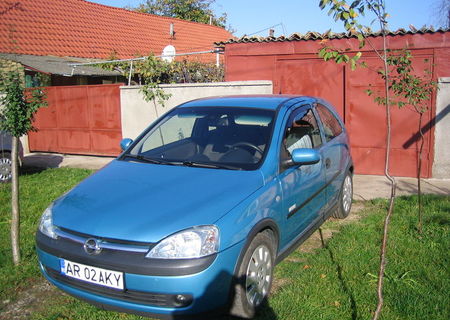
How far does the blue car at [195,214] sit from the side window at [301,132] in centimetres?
1

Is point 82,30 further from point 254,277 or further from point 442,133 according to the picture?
point 254,277

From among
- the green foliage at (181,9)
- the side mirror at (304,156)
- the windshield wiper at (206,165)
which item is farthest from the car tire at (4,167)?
the green foliage at (181,9)

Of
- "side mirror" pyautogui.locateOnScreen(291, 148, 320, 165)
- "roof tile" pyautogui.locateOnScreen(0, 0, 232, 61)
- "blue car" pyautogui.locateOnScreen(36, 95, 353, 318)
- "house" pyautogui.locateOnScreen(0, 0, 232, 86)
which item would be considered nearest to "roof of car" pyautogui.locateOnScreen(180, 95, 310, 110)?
"blue car" pyautogui.locateOnScreen(36, 95, 353, 318)

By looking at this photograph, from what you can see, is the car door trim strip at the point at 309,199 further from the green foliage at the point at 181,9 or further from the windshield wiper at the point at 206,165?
the green foliage at the point at 181,9

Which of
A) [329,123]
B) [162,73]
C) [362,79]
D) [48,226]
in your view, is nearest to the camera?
[48,226]

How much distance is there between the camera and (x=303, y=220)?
4.21m

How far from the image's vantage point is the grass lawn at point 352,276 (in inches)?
134

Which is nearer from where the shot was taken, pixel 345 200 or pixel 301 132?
pixel 301 132

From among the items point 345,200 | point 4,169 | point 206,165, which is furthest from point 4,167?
point 345,200

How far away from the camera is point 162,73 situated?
39.4 ft

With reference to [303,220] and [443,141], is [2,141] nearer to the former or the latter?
[303,220]

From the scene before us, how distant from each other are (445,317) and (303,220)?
1.43 metres

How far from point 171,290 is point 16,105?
2.86 m

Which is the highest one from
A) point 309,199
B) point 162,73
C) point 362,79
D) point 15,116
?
point 162,73
